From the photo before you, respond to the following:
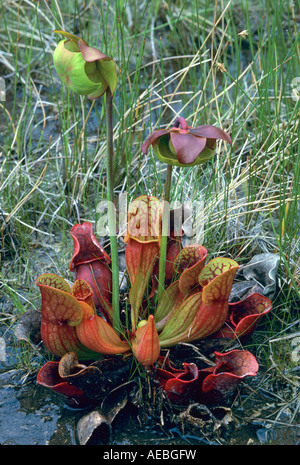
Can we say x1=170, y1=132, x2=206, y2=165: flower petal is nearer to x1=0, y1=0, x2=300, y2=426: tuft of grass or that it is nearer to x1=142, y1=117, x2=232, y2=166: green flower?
x1=142, y1=117, x2=232, y2=166: green flower

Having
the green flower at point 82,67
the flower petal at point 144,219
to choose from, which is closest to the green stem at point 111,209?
the green flower at point 82,67

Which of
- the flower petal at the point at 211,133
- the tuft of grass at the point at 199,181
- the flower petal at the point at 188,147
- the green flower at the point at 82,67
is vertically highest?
the green flower at the point at 82,67

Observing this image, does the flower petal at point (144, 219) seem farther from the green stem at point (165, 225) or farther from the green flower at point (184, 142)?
the green flower at point (184, 142)

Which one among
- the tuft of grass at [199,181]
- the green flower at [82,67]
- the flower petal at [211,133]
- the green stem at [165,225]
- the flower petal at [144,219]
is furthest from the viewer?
the tuft of grass at [199,181]

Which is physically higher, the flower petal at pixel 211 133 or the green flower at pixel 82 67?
the green flower at pixel 82 67

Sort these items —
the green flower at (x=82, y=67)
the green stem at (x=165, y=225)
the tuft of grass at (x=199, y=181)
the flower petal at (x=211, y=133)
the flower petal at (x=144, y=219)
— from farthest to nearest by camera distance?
the tuft of grass at (x=199, y=181) < the flower petal at (x=144, y=219) < the green stem at (x=165, y=225) < the flower petal at (x=211, y=133) < the green flower at (x=82, y=67)

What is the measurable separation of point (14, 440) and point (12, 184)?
1.31 meters

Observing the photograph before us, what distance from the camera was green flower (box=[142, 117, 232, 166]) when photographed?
131cm

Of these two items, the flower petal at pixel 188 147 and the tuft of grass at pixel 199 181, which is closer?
the flower petal at pixel 188 147

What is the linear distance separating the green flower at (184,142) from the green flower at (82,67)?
0.67 ft

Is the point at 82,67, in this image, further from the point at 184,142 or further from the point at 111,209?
the point at 111,209

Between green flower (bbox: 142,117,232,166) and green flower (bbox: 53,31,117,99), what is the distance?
0.67ft

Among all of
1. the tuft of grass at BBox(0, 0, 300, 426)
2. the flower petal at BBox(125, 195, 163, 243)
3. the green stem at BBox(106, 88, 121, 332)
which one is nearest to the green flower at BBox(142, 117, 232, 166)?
the green stem at BBox(106, 88, 121, 332)

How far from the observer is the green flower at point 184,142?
4.28 ft
